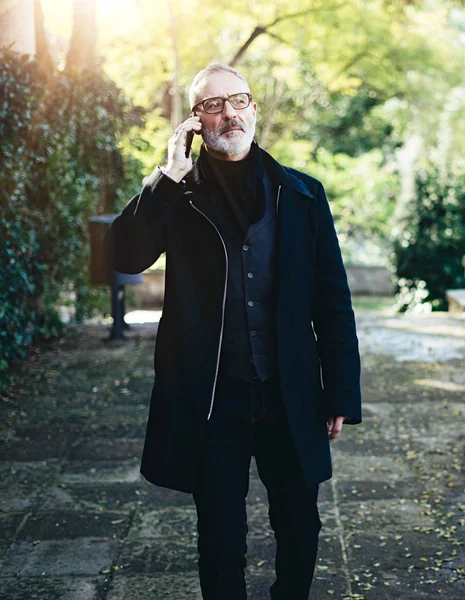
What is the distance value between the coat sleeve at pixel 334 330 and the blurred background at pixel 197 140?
139 inches

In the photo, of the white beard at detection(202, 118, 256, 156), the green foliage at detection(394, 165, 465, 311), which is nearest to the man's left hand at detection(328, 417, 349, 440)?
the white beard at detection(202, 118, 256, 156)

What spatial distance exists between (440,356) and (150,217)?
17.7 ft

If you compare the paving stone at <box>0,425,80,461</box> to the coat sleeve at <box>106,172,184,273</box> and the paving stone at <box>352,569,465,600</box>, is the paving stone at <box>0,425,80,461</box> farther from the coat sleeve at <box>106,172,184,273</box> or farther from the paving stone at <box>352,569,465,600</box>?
the coat sleeve at <box>106,172,184,273</box>

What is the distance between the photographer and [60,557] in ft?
11.7

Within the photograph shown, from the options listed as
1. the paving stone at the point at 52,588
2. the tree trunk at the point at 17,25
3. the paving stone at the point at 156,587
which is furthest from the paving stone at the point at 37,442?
the tree trunk at the point at 17,25

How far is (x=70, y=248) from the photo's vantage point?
8.32 m

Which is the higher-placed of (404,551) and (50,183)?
(50,183)

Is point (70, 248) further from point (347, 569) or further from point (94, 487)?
point (347, 569)

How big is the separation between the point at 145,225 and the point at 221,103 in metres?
0.45

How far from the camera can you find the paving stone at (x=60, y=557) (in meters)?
3.43

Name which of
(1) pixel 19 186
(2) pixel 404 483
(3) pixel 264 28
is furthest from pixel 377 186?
(2) pixel 404 483

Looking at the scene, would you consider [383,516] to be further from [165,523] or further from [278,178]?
[278,178]

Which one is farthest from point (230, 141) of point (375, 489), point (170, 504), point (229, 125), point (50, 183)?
point (50, 183)

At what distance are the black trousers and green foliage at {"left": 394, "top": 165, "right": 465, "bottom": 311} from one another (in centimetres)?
976
